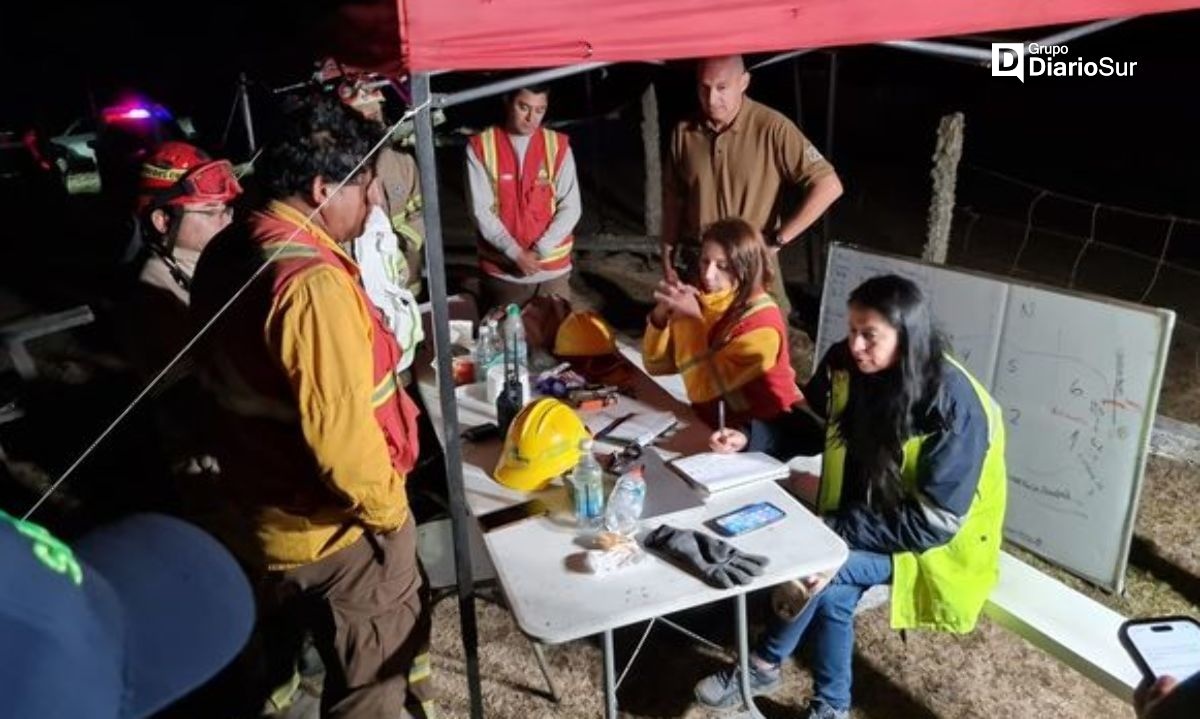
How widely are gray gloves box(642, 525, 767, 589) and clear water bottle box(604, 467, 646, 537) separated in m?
0.08

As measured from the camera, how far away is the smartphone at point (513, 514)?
2791 mm

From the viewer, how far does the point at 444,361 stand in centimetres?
270

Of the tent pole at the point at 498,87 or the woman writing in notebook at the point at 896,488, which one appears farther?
the woman writing in notebook at the point at 896,488

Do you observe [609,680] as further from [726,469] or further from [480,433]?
[480,433]

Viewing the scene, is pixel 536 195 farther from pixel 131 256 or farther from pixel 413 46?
pixel 413 46

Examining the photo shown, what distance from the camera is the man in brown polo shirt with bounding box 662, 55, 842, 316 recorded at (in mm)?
4277

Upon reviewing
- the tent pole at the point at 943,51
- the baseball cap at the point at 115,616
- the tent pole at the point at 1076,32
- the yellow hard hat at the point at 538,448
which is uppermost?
the tent pole at the point at 1076,32

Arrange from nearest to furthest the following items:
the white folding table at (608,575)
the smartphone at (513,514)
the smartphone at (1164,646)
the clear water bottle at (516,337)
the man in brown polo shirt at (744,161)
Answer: the smartphone at (1164,646) → the white folding table at (608,575) → the smartphone at (513,514) → the clear water bottle at (516,337) → the man in brown polo shirt at (744,161)

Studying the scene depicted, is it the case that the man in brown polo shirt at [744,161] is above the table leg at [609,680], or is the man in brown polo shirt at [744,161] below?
above

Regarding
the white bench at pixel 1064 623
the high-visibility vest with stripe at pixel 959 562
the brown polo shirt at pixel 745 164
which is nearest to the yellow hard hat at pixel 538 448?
the high-visibility vest with stripe at pixel 959 562

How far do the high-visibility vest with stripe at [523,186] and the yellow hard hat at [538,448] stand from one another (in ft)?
6.61

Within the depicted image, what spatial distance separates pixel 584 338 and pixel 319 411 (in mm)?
1779

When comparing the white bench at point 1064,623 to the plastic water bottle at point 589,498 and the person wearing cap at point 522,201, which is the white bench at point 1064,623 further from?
the person wearing cap at point 522,201

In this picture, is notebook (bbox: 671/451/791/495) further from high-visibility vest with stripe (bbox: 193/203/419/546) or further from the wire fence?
the wire fence
